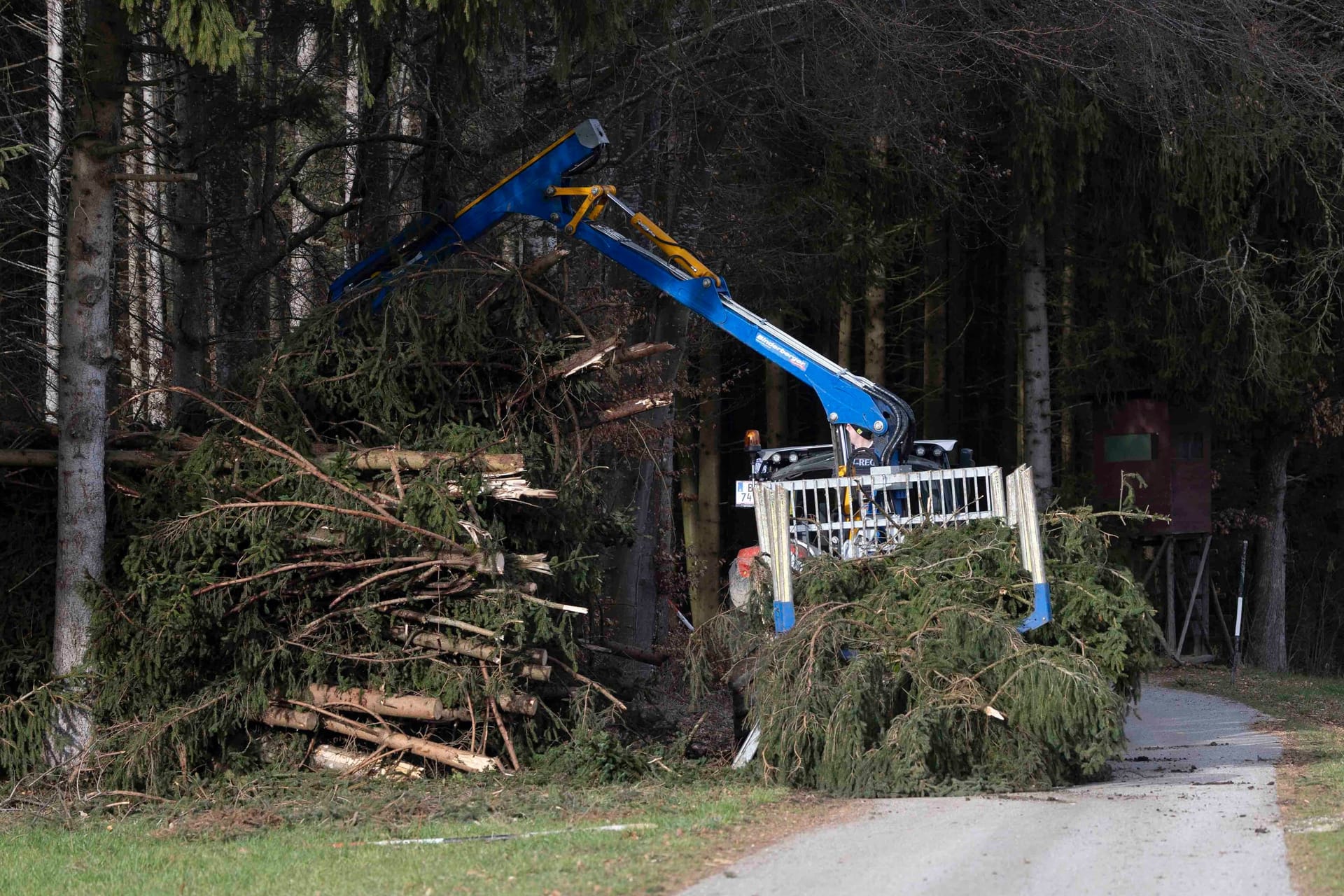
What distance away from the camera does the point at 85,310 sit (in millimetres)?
10258

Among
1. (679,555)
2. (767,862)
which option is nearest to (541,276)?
(767,862)

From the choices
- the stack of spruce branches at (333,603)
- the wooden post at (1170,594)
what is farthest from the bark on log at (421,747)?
the wooden post at (1170,594)

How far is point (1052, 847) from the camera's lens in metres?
7.41

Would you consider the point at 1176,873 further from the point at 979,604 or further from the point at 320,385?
the point at 320,385

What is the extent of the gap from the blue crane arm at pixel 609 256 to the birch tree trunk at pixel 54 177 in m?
2.93

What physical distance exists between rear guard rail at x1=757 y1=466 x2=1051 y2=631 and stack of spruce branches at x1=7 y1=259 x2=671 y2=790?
140 centimetres

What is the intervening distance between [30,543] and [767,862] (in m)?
6.43

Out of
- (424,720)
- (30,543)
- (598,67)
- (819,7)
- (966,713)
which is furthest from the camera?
(598,67)

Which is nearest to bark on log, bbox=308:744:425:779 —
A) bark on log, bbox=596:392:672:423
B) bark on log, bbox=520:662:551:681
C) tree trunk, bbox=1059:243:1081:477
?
bark on log, bbox=520:662:551:681

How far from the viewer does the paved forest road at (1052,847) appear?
21.8 ft

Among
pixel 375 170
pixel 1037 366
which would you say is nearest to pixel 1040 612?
pixel 375 170

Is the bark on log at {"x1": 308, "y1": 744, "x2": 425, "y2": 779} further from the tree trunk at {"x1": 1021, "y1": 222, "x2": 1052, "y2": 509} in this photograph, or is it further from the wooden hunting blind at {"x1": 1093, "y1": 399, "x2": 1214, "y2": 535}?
the wooden hunting blind at {"x1": 1093, "y1": 399, "x2": 1214, "y2": 535}

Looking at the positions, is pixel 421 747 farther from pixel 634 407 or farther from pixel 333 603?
pixel 634 407

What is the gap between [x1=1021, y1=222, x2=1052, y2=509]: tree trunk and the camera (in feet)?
66.5
